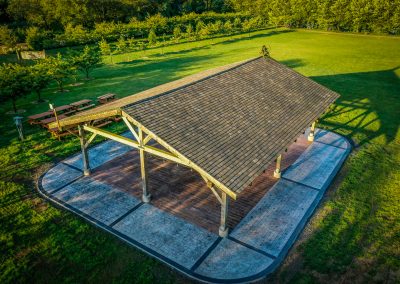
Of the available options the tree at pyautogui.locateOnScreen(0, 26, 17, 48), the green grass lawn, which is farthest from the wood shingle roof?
the tree at pyautogui.locateOnScreen(0, 26, 17, 48)

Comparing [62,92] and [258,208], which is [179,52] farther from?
[258,208]

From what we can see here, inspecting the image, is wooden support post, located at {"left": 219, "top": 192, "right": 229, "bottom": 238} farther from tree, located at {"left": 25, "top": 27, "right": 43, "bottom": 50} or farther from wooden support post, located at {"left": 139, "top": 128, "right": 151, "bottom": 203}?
tree, located at {"left": 25, "top": 27, "right": 43, "bottom": 50}

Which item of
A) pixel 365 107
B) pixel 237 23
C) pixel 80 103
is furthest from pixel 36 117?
pixel 237 23

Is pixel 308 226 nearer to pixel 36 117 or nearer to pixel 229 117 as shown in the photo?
pixel 229 117

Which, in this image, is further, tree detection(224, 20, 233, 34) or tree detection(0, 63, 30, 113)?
tree detection(224, 20, 233, 34)

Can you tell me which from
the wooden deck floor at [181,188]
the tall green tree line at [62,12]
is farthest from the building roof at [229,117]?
the tall green tree line at [62,12]

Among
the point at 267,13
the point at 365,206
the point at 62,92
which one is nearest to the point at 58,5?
the point at 62,92
